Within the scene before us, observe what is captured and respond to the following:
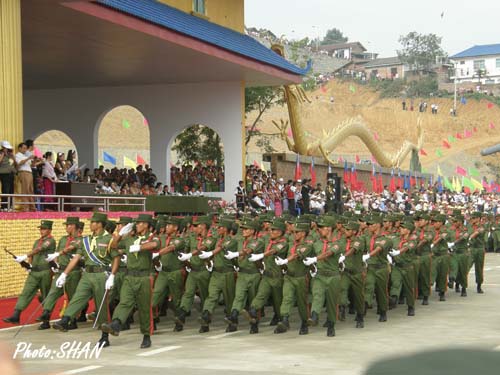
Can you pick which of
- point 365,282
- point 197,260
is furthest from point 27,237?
point 365,282

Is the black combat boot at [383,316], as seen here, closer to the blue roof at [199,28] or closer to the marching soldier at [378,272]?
the marching soldier at [378,272]

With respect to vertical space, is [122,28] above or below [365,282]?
above

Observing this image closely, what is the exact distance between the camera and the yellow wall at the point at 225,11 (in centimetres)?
2611

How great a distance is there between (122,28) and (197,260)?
27.0ft

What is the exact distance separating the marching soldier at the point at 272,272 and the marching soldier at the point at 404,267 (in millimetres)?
2800

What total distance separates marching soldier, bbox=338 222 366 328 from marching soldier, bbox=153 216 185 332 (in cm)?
252

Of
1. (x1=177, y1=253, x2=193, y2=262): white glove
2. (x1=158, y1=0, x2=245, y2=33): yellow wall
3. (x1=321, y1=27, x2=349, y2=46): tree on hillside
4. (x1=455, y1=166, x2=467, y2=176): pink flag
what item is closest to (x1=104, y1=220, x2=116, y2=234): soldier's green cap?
(x1=177, y1=253, x2=193, y2=262): white glove

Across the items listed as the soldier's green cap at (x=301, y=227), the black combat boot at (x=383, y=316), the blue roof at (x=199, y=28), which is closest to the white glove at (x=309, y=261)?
the soldier's green cap at (x=301, y=227)

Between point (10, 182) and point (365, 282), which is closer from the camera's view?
point (365, 282)

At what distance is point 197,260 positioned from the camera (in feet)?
42.0

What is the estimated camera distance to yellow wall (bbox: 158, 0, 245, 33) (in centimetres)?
2611

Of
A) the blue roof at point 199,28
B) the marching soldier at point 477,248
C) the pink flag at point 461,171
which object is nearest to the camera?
the marching soldier at point 477,248

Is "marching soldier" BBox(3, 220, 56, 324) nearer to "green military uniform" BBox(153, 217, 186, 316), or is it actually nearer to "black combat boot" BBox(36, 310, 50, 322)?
"black combat boot" BBox(36, 310, 50, 322)

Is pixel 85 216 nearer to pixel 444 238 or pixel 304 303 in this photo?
pixel 304 303
